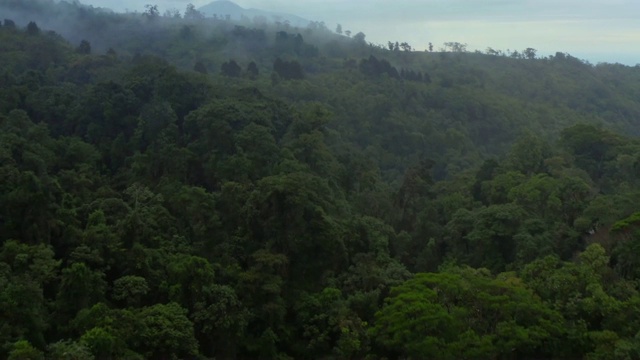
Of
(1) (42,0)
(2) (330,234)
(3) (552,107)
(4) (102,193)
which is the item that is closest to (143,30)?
(1) (42,0)

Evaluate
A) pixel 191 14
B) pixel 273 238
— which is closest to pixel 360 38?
pixel 191 14

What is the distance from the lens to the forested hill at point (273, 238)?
16312mm

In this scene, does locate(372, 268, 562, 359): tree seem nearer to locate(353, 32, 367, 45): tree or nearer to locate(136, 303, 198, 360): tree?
locate(136, 303, 198, 360): tree

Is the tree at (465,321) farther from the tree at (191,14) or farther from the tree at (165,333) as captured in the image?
the tree at (191,14)

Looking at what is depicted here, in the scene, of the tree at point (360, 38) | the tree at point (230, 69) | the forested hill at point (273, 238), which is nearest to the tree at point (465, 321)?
the forested hill at point (273, 238)

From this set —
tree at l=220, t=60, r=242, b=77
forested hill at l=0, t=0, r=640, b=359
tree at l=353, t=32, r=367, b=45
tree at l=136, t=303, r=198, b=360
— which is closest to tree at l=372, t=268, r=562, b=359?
→ forested hill at l=0, t=0, r=640, b=359

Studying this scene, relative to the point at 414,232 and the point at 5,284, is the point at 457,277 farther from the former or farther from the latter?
the point at 5,284

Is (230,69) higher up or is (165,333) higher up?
(230,69)

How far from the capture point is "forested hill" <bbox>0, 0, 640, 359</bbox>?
53.5ft

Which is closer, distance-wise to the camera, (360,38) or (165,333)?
(165,333)

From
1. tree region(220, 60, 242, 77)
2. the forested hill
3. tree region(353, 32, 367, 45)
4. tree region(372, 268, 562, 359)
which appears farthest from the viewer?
tree region(353, 32, 367, 45)

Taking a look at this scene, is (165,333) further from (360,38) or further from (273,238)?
(360,38)

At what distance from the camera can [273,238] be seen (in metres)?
20.9

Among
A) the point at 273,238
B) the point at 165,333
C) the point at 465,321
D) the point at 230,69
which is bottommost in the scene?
the point at 165,333
